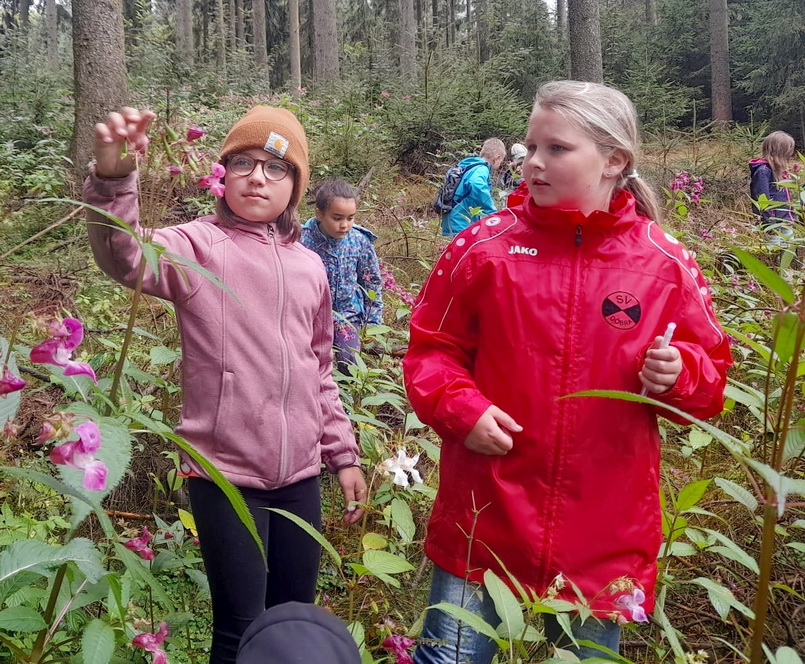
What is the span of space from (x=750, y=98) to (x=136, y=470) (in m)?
20.4

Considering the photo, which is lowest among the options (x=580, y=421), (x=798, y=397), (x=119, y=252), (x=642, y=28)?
(x=798, y=397)

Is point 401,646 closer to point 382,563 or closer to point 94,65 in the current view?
point 382,563

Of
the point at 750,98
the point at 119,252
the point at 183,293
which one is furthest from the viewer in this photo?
the point at 750,98

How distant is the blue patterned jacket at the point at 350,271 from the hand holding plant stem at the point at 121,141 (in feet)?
8.73

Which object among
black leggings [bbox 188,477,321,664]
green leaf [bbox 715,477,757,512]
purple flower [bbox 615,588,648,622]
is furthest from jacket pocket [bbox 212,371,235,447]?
green leaf [bbox 715,477,757,512]

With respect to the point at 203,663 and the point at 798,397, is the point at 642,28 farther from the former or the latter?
the point at 203,663

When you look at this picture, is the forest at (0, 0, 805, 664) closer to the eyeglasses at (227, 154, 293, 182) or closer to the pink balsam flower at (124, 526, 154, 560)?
the pink balsam flower at (124, 526, 154, 560)

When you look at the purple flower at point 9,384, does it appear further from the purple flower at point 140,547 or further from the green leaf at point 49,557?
the purple flower at point 140,547

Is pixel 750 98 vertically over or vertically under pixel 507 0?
under

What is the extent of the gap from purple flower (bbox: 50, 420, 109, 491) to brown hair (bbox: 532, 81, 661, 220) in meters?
1.26

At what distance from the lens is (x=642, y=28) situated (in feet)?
68.8

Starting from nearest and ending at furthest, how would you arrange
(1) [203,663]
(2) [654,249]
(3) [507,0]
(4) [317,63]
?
1. (2) [654,249]
2. (1) [203,663]
3. (4) [317,63]
4. (3) [507,0]

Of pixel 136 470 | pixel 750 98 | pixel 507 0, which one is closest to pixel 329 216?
pixel 136 470

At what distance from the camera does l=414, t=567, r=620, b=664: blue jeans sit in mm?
1615
